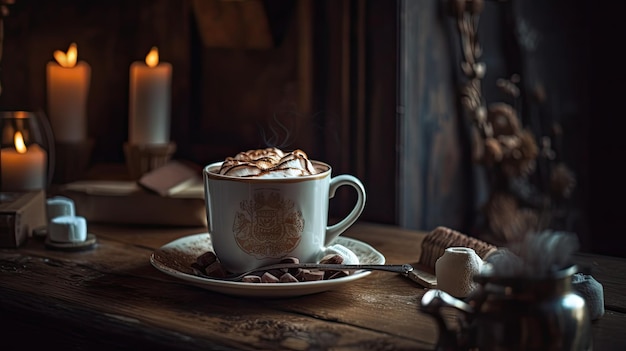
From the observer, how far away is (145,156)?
4.81 ft

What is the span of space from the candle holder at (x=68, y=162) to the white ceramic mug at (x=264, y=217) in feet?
1.98

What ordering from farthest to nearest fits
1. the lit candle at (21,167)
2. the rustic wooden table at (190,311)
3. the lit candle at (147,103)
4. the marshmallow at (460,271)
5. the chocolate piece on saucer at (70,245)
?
1. the lit candle at (147,103)
2. the lit candle at (21,167)
3. the chocolate piece on saucer at (70,245)
4. the marshmallow at (460,271)
5. the rustic wooden table at (190,311)

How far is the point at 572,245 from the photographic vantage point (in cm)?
75

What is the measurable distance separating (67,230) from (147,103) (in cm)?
36

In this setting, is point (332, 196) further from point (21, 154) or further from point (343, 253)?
point (21, 154)

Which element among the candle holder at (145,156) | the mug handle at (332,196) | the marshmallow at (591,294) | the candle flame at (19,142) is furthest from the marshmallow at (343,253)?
the candle flame at (19,142)

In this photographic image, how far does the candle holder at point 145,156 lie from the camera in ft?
4.80

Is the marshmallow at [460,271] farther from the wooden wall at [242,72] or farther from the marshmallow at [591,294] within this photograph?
the wooden wall at [242,72]

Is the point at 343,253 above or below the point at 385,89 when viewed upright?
below

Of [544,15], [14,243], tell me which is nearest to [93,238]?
[14,243]

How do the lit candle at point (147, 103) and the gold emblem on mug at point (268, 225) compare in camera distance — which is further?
the lit candle at point (147, 103)

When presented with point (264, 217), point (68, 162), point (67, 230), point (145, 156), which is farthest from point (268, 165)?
point (68, 162)

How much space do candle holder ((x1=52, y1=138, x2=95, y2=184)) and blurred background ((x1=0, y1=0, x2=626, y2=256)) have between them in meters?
0.13

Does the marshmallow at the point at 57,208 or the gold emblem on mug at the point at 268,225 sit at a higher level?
the gold emblem on mug at the point at 268,225
